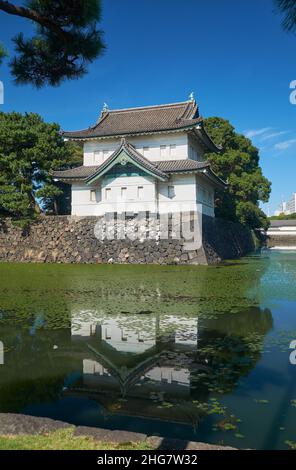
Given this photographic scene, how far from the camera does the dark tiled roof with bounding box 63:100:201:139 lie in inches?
961

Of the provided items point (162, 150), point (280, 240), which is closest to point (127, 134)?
point (162, 150)

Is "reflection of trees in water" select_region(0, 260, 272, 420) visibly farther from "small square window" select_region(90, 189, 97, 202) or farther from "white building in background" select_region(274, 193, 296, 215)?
"white building in background" select_region(274, 193, 296, 215)

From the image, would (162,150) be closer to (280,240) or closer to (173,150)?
(173,150)

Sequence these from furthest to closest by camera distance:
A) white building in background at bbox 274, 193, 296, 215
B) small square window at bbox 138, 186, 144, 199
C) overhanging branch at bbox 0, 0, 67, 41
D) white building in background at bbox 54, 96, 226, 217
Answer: white building in background at bbox 274, 193, 296, 215 < small square window at bbox 138, 186, 144, 199 < white building in background at bbox 54, 96, 226, 217 < overhanging branch at bbox 0, 0, 67, 41

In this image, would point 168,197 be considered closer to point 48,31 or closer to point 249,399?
point 48,31

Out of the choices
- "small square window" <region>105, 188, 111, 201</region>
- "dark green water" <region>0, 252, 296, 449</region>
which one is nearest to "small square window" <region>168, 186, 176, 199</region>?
"small square window" <region>105, 188, 111, 201</region>

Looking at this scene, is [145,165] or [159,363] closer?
[159,363]

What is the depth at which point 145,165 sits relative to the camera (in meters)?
21.7

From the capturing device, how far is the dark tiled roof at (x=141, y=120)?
961 inches

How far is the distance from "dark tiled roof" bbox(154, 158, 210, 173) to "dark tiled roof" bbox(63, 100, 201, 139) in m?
2.13

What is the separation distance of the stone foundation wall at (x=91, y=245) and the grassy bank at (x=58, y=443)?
18326mm

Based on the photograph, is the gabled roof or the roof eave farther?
the roof eave

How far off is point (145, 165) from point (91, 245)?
607cm

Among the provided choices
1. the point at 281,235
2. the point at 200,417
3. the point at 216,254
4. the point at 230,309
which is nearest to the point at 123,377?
the point at 200,417
